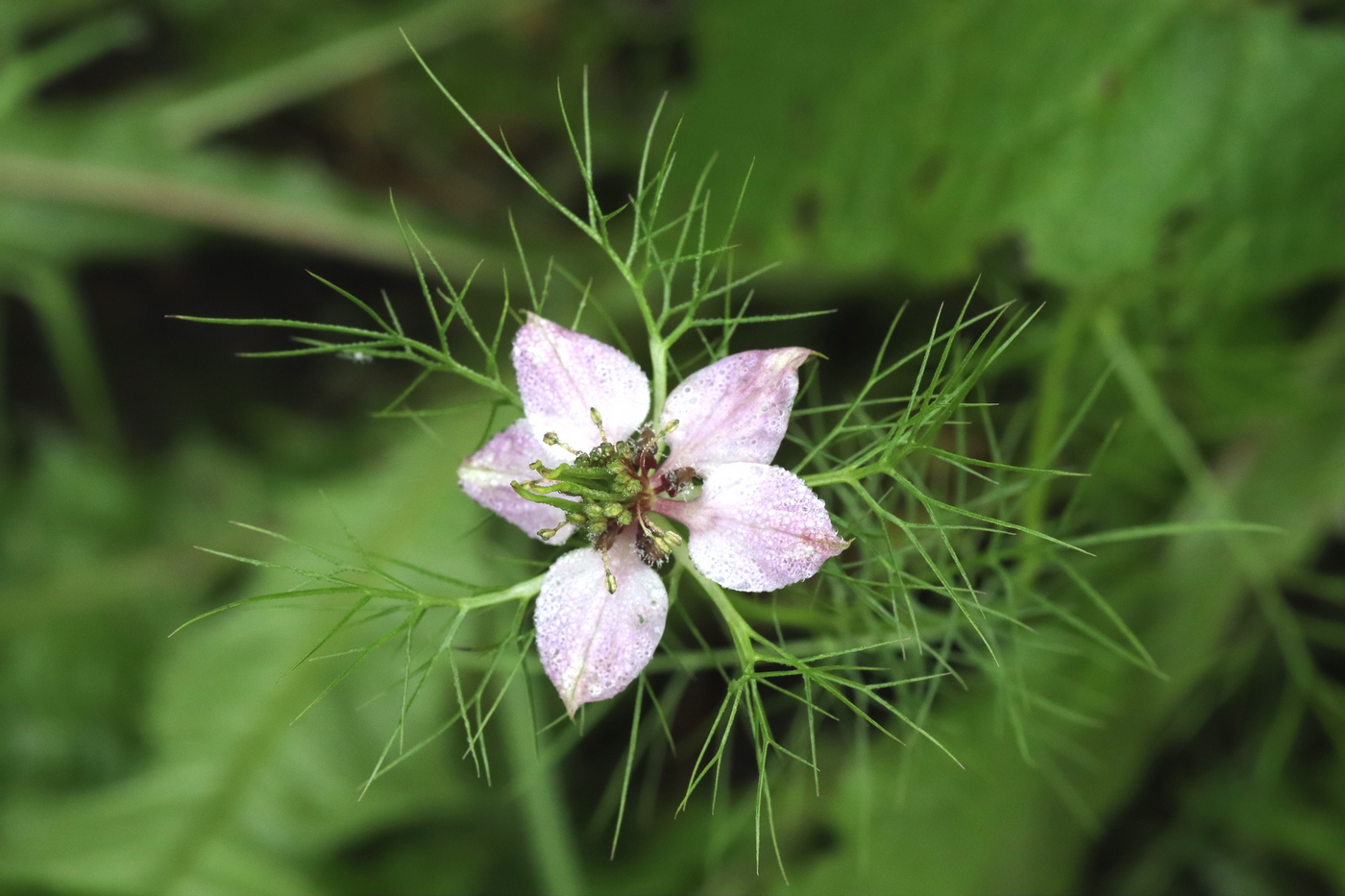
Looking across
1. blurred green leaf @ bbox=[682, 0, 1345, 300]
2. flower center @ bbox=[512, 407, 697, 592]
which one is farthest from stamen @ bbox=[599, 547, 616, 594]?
blurred green leaf @ bbox=[682, 0, 1345, 300]

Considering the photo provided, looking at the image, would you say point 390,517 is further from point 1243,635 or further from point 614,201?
point 1243,635

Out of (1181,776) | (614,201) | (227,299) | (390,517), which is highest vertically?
(614,201)

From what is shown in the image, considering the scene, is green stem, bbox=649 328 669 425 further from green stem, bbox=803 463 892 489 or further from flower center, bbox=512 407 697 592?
green stem, bbox=803 463 892 489

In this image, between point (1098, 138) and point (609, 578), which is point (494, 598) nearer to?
point (609, 578)

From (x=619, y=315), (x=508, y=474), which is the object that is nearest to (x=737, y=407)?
(x=508, y=474)

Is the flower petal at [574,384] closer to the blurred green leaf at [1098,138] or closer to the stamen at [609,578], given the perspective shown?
the stamen at [609,578]

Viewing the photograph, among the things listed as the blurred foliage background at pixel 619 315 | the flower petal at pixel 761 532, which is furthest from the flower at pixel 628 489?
the blurred foliage background at pixel 619 315

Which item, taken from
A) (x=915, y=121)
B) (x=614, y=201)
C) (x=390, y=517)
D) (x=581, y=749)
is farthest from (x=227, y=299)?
(x=915, y=121)
